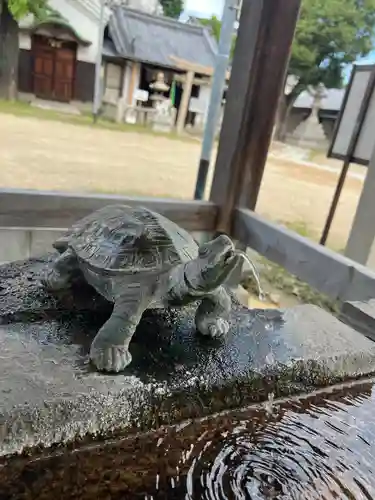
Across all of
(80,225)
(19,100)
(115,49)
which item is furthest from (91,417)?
(115,49)

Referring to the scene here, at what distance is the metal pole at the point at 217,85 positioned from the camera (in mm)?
3181

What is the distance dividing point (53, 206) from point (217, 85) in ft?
5.26

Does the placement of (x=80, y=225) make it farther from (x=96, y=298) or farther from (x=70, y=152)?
(x=70, y=152)

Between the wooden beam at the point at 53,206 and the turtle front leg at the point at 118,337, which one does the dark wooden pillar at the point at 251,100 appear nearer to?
the wooden beam at the point at 53,206

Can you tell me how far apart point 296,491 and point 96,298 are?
0.83 metres

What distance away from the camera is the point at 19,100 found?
1197cm

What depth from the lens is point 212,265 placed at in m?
0.96

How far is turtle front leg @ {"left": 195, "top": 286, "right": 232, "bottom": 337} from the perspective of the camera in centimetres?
125

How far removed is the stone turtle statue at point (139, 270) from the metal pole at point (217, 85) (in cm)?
210

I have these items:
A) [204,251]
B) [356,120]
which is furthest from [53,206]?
[356,120]

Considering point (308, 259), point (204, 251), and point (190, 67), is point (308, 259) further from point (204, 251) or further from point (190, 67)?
point (190, 67)

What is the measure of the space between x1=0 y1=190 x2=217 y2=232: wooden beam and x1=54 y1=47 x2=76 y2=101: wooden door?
36.4 ft

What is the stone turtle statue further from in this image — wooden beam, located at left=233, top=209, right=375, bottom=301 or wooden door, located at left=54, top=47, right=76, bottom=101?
wooden door, located at left=54, top=47, right=76, bottom=101

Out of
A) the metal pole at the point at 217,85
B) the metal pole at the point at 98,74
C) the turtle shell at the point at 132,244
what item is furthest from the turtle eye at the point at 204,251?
the metal pole at the point at 98,74
